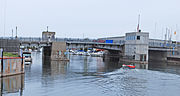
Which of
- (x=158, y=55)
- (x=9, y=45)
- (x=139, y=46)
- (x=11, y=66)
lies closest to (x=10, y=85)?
(x=11, y=66)

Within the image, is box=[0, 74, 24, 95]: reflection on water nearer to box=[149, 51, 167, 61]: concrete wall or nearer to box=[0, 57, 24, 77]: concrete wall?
box=[0, 57, 24, 77]: concrete wall

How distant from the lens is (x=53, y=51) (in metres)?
108

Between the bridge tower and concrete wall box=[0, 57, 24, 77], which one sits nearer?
concrete wall box=[0, 57, 24, 77]

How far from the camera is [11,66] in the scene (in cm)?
5119

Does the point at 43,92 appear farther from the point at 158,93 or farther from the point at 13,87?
the point at 158,93

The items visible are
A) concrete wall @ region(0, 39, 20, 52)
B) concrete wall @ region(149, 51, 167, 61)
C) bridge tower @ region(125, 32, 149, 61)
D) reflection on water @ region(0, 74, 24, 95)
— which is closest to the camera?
reflection on water @ region(0, 74, 24, 95)

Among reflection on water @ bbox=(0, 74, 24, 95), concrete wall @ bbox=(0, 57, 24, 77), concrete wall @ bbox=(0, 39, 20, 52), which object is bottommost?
reflection on water @ bbox=(0, 74, 24, 95)

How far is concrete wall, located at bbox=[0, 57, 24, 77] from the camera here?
1915 inches

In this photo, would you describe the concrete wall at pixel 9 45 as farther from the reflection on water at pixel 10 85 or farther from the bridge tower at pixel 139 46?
the bridge tower at pixel 139 46

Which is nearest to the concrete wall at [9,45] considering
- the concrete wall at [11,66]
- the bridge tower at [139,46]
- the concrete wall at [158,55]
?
the concrete wall at [11,66]

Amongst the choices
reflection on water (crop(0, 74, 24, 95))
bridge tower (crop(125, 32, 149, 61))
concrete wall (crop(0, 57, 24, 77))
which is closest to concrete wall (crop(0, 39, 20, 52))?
concrete wall (crop(0, 57, 24, 77))

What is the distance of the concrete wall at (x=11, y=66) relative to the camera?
48.6m

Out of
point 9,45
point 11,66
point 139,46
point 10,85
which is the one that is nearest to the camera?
point 10,85

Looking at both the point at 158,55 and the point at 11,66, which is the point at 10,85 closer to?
the point at 11,66
